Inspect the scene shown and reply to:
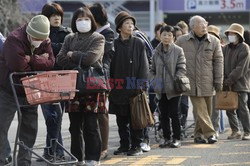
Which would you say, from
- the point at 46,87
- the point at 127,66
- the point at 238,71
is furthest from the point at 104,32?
the point at 238,71

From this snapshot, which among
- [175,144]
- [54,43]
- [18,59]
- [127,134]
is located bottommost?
[175,144]

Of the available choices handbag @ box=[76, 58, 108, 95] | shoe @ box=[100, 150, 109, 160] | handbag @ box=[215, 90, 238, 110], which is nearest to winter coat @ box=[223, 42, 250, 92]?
handbag @ box=[215, 90, 238, 110]

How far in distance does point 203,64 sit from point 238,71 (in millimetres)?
861

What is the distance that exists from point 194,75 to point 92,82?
144 inches

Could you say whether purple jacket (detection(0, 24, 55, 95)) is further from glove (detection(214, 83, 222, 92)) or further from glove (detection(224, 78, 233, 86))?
glove (detection(224, 78, 233, 86))

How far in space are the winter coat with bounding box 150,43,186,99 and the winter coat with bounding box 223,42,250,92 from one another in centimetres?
147

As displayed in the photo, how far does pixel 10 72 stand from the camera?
26.3 ft

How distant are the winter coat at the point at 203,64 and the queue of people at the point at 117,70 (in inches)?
0.6

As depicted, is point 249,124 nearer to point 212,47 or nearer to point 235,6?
point 212,47

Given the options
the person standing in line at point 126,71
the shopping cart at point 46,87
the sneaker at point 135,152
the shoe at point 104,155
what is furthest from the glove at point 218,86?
the shopping cart at point 46,87

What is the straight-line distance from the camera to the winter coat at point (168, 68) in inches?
447

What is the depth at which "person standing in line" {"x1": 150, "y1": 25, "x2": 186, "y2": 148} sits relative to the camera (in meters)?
11.4

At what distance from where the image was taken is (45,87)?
739cm

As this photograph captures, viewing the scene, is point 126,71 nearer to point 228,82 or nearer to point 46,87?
point 228,82
